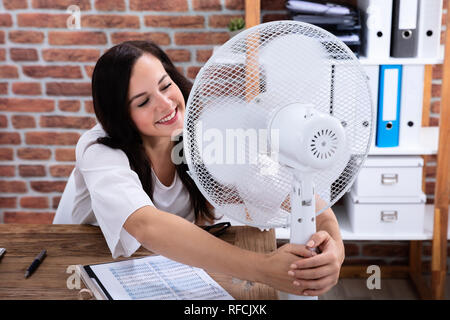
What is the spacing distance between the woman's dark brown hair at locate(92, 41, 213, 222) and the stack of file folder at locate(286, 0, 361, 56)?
34.6 inches

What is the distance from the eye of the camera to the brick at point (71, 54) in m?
2.49

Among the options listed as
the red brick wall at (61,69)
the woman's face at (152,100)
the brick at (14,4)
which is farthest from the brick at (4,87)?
the woman's face at (152,100)

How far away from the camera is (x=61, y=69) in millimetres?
2514

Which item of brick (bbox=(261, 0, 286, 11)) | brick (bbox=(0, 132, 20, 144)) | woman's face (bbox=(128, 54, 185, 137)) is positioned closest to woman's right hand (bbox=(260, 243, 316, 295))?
woman's face (bbox=(128, 54, 185, 137))

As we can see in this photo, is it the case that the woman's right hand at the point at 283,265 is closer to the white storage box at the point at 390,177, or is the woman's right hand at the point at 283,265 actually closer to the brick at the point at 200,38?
the white storage box at the point at 390,177

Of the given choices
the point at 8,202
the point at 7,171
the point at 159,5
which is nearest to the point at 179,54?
the point at 159,5

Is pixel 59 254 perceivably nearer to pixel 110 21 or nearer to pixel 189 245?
pixel 189 245

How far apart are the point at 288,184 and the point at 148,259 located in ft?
1.23

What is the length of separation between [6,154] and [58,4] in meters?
0.78

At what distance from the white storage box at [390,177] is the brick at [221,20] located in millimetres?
883

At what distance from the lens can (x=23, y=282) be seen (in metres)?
1.04

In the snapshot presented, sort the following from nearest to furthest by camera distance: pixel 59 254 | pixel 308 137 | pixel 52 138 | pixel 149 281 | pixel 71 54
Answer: pixel 308 137, pixel 149 281, pixel 59 254, pixel 71 54, pixel 52 138

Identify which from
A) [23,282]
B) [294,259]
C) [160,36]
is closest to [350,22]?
[160,36]

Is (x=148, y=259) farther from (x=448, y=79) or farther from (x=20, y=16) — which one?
(x=20, y=16)
